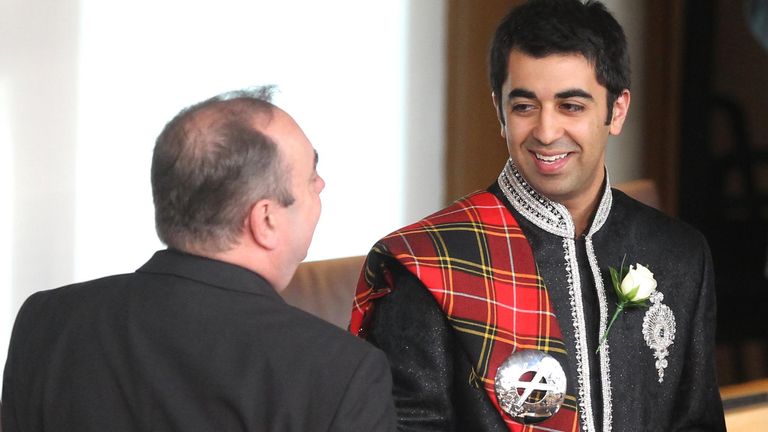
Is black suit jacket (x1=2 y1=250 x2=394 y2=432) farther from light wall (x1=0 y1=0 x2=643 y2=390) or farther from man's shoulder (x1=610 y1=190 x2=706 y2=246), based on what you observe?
light wall (x1=0 y1=0 x2=643 y2=390)

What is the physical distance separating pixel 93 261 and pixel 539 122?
6.05 ft

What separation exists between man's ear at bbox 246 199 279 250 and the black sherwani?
574 millimetres

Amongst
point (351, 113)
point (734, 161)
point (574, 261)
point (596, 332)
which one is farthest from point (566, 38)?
point (734, 161)

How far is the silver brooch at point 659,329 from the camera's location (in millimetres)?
2000

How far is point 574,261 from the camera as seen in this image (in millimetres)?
2027

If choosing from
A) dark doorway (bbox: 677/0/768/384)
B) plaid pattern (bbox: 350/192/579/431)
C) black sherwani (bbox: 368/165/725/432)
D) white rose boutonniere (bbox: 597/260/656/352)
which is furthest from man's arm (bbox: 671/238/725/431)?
dark doorway (bbox: 677/0/768/384)

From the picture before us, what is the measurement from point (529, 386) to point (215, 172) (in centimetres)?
75

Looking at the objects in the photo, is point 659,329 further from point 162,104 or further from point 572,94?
point 162,104

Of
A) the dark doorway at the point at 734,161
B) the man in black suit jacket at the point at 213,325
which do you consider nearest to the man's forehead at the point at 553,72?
the man in black suit jacket at the point at 213,325

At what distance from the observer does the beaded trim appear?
196 centimetres

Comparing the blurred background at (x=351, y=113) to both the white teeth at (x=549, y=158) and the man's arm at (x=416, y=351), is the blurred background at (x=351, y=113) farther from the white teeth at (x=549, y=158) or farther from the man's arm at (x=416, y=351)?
the white teeth at (x=549, y=158)

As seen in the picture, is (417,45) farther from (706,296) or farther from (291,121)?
(291,121)

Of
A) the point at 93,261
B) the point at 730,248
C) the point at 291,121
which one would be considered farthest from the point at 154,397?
the point at 730,248

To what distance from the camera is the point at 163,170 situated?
4.48ft
